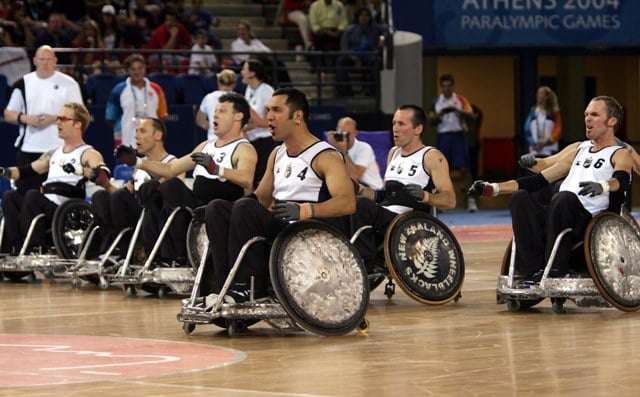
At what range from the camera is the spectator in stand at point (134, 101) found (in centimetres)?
1808

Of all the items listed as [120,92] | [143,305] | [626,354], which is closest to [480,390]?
[626,354]

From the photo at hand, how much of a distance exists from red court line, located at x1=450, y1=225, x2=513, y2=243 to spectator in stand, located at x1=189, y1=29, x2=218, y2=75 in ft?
13.7

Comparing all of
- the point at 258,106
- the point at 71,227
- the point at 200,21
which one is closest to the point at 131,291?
the point at 71,227

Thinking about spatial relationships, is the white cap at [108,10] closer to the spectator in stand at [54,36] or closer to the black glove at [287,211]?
the spectator in stand at [54,36]

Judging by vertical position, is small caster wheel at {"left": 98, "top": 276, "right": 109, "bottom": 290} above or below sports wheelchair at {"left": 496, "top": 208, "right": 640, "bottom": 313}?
below

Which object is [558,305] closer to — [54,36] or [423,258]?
[423,258]

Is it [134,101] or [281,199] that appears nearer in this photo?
[281,199]

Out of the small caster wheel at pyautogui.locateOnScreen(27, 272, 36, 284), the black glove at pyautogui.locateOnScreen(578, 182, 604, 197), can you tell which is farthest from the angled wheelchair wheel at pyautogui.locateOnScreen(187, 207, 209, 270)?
the black glove at pyautogui.locateOnScreen(578, 182, 604, 197)

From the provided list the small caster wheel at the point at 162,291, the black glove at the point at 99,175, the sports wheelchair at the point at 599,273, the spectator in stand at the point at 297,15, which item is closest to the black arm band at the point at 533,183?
the sports wheelchair at the point at 599,273

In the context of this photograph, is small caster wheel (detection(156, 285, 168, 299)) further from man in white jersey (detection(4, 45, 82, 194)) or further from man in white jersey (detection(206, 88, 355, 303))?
man in white jersey (detection(4, 45, 82, 194))

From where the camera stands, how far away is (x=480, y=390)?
739cm

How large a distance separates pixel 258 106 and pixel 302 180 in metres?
7.33

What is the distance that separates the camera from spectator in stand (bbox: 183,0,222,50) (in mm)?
22875

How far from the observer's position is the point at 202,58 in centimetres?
2222
